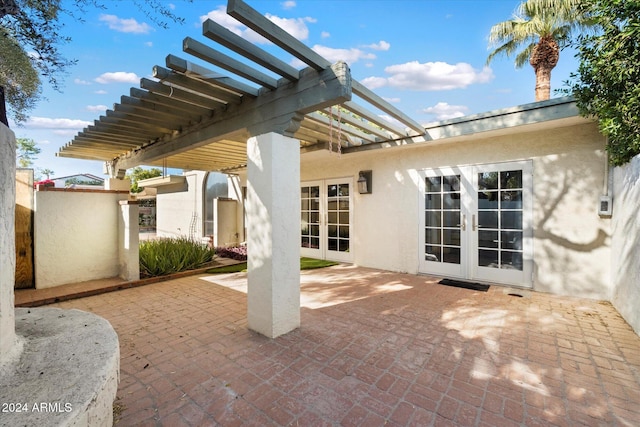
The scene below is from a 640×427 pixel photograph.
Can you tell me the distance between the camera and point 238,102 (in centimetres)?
354

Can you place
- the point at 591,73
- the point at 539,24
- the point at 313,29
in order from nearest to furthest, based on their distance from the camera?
the point at 591,73 < the point at 313,29 < the point at 539,24

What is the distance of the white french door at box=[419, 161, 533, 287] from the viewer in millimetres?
4922

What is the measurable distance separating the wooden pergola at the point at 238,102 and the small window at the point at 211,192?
5.07 m

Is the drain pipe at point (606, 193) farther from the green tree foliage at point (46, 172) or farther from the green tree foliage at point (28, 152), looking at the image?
the green tree foliage at point (46, 172)

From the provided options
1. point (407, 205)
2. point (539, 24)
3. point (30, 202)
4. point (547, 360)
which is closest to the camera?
point (547, 360)

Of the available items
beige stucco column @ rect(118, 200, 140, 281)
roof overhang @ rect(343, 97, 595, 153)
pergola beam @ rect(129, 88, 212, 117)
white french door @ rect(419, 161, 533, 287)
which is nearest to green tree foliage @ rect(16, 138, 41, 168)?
beige stucco column @ rect(118, 200, 140, 281)

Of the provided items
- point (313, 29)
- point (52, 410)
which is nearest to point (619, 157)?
point (313, 29)

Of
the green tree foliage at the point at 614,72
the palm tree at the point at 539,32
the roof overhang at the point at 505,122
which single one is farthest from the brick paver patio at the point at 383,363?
the palm tree at the point at 539,32

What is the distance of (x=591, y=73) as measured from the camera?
10.8ft

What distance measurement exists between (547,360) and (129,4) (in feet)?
18.1

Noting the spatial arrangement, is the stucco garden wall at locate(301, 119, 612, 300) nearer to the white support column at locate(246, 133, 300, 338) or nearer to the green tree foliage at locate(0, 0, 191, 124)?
the white support column at locate(246, 133, 300, 338)

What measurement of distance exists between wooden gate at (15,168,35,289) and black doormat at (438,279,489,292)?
758 cm

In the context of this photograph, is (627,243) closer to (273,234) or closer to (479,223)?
(479,223)

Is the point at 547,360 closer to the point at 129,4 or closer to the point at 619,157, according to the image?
the point at 619,157
